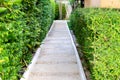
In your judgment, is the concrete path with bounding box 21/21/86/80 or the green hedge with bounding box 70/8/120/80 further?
the concrete path with bounding box 21/21/86/80

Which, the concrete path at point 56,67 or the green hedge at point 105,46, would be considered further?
the concrete path at point 56,67

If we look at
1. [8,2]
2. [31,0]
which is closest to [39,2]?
[31,0]

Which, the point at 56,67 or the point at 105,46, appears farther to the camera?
the point at 56,67

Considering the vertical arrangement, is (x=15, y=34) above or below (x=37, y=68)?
above

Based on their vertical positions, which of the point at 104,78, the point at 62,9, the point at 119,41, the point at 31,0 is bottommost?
the point at 62,9

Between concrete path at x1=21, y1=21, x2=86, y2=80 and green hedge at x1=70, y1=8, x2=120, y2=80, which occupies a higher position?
green hedge at x1=70, y1=8, x2=120, y2=80

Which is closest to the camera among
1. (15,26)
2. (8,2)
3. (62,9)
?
(8,2)

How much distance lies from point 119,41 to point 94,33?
21.1 inches

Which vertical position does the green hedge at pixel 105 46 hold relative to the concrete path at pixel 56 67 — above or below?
above

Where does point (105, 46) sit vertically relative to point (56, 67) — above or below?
above

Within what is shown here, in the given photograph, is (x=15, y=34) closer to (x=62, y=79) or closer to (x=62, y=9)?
(x=62, y=79)

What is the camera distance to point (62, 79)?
6.62 metres

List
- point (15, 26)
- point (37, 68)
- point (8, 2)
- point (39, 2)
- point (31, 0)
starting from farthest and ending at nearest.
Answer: point (39, 2) → point (31, 0) → point (37, 68) → point (15, 26) → point (8, 2)

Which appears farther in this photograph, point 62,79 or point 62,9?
point 62,9
